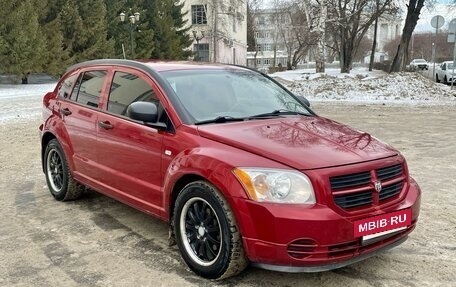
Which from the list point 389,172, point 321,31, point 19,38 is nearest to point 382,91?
point 321,31

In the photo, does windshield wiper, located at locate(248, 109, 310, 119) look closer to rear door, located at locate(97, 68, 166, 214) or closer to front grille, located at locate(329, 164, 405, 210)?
rear door, located at locate(97, 68, 166, 214)

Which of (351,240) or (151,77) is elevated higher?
(151,77)

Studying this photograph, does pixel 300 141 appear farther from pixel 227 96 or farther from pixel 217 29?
pixel 217 29

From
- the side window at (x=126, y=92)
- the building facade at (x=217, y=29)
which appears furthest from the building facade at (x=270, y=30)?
the side window at (x=126, y=92)

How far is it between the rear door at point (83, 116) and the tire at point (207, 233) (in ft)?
5.29

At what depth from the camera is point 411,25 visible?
25.1 m

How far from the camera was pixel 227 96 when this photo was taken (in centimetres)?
465

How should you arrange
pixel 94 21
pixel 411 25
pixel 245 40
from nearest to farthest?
pixel 411 25, pixel 94 21, pixel 245 40

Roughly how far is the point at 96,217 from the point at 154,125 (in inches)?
63.6

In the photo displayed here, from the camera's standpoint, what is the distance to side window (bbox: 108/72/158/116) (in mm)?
4594

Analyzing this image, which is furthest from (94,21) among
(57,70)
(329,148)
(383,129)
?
(329,148)

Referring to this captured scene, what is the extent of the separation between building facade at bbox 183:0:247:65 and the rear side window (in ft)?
129

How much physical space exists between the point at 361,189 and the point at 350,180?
0.34 feet

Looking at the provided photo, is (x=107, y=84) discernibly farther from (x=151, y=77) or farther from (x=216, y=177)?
(x=216, y=177)
